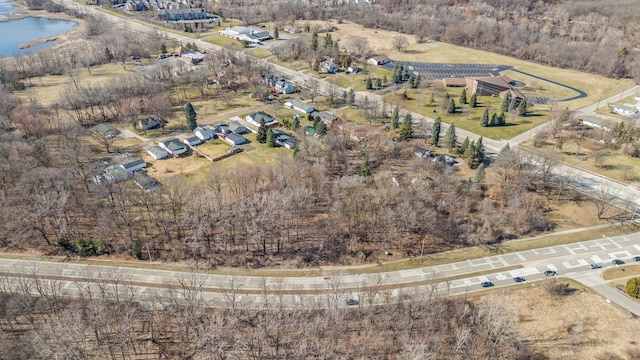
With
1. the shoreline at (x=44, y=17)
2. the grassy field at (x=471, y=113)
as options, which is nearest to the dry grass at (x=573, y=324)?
the grassy field at (x=471, y=113)

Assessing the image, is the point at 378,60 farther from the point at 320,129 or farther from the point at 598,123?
the point at 598,123

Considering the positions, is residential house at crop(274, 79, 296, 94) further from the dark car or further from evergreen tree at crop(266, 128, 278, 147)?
the dark car

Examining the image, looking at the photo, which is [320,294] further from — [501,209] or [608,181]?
[608,181]

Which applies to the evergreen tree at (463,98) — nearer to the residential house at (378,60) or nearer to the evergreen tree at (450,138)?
the evergreen tree at (450,138)

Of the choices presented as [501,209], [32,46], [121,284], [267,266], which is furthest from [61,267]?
[32,46]

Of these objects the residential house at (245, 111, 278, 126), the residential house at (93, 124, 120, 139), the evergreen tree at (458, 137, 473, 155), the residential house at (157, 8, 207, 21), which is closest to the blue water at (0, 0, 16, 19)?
the residential house at (157, 8, 207, 21)
